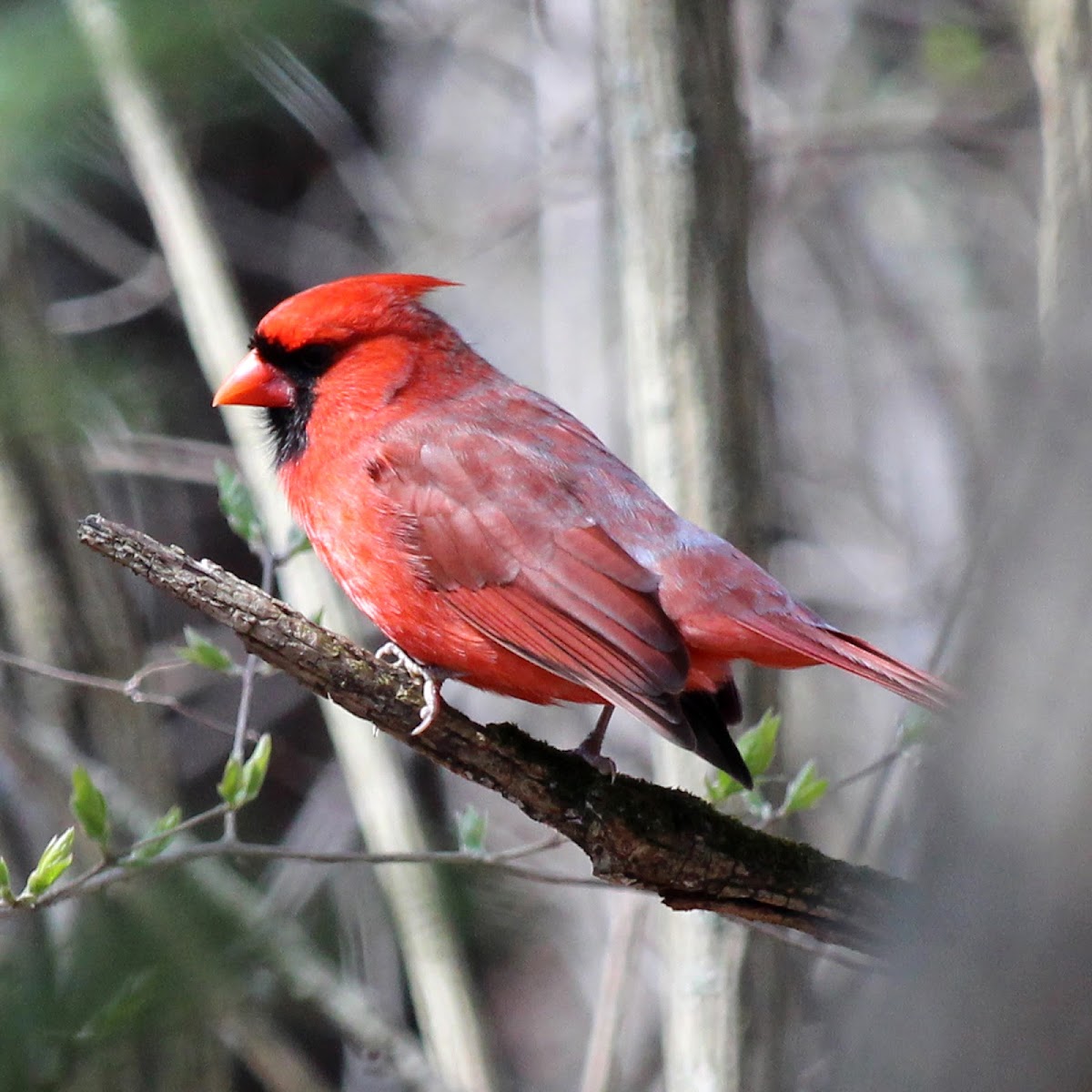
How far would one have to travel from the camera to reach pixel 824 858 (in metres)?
2.17

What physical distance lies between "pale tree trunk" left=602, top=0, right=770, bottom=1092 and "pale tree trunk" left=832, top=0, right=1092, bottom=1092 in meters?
1.94

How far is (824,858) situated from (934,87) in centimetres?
363

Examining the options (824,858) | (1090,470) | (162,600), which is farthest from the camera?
(162,600)

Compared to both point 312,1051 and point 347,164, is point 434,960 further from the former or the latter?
point 347,164

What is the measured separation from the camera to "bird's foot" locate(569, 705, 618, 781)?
7.37 ft

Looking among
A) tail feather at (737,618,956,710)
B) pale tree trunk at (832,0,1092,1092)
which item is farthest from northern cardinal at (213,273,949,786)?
pale tree trunk at (832,0,1092,1092)

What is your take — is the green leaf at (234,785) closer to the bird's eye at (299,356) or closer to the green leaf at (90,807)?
the green leaf at (90,807)

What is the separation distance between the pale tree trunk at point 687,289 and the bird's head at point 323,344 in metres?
0.43

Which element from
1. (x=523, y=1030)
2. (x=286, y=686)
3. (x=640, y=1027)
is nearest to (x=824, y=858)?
(x=640, y=1027)

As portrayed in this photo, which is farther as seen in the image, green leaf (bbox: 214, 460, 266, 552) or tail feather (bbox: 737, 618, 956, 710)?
green leaf (bbox: 214, 460, 266, 552)

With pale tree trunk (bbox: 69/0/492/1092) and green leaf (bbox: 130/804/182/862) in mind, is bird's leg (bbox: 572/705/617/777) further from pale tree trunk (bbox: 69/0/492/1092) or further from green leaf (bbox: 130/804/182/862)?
pale tree trunk (bbox: 69/0/492/1092)

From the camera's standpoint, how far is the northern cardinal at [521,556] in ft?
7.50

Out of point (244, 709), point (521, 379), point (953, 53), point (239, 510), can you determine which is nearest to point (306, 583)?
point (239, 510)

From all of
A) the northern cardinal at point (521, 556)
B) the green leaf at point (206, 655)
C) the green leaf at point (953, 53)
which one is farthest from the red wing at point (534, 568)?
the green leaf at point (953, 53)
